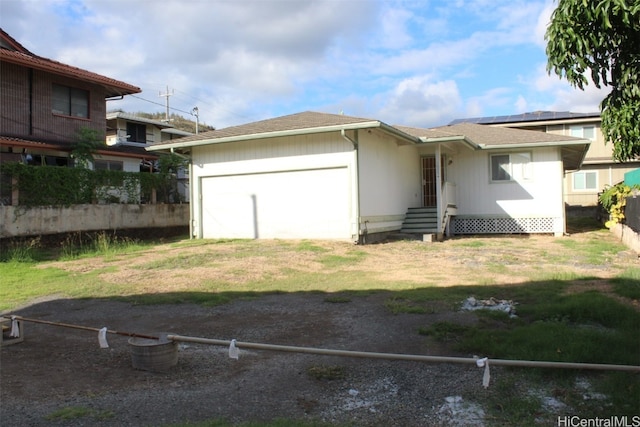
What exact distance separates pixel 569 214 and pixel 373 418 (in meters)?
29.3

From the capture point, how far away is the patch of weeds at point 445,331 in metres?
5.34

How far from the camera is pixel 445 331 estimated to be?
553 cm

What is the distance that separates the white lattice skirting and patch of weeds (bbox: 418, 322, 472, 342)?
13808mm

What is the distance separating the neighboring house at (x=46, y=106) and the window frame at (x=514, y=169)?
1501 centimetres

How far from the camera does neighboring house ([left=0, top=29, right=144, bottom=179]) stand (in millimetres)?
17797

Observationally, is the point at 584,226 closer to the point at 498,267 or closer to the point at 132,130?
the point at 498,267

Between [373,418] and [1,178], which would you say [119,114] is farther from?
[373,418]

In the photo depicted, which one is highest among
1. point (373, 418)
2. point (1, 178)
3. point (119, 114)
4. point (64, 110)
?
point (119, 114)

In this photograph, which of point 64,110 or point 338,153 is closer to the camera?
point 338,153

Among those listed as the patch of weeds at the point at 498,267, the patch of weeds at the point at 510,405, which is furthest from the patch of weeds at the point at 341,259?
the patch of weeds at the point at 510,405

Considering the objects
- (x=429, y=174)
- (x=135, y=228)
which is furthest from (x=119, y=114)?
(x=429, y=174)

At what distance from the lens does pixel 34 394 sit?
4168 millimetres

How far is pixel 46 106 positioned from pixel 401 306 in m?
17.8

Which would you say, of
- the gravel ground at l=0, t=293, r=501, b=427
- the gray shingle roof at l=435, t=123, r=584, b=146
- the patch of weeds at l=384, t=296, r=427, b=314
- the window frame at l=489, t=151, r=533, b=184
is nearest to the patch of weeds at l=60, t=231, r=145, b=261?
the gravel ground at l=0, t=293, r=501, b=427
